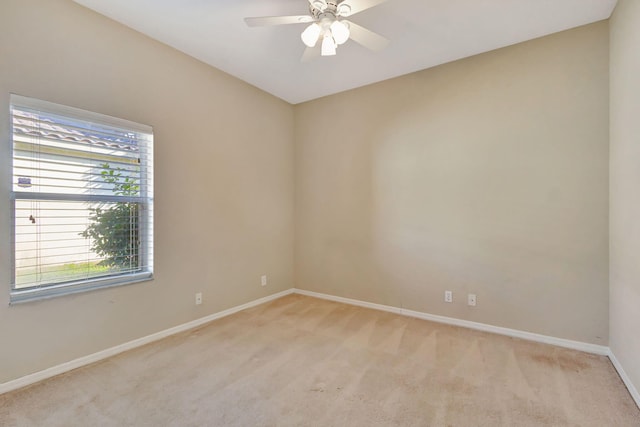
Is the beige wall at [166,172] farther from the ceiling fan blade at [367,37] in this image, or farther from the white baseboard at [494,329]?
the ceiling fan blade at [367,37]

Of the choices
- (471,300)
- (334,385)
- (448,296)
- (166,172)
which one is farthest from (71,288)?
(471,300)

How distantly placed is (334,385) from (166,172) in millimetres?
2341

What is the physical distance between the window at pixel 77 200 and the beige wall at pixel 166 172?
2.9 inches

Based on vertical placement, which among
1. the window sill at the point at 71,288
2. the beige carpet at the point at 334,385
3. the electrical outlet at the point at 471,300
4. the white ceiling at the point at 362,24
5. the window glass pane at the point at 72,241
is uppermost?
the white ceiling at the point at 362,24

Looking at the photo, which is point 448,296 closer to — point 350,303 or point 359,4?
point 350,303

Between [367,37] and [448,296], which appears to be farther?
[448,296]

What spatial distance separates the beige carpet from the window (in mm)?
718

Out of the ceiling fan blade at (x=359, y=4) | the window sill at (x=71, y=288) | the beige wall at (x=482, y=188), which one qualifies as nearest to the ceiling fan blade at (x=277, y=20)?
the ceiling fan blade at (x=359, y=4)

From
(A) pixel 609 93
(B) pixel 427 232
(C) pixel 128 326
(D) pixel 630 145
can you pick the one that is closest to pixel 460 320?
(B) pixel 427 232

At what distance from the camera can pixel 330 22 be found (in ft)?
6.38

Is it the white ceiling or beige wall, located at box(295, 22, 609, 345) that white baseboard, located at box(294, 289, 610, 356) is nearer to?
beige wall, located at box(295, 22, 609, 345)

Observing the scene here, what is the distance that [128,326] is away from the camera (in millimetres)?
2467

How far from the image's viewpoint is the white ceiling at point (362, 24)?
2.18m

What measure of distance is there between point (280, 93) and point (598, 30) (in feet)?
10.4
